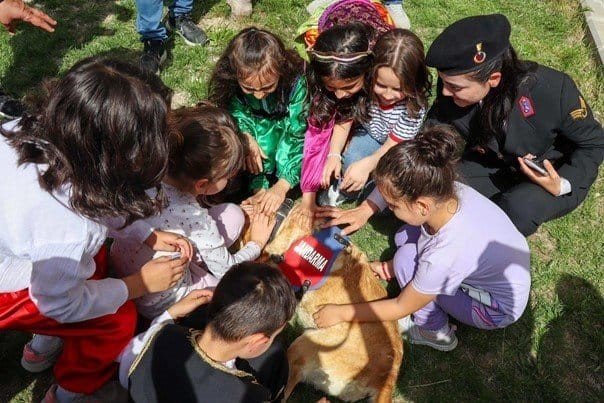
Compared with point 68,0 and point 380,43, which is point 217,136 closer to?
point 380,43

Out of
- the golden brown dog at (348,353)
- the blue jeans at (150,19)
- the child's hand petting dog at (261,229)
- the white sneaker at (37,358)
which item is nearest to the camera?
the golden brown dog at (348,353)

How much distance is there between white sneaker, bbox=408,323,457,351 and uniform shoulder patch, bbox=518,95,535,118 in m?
1.38

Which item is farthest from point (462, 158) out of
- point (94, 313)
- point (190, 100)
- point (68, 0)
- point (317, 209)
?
point (68, 0)

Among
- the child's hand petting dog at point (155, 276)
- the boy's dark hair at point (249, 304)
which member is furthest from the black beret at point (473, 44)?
the child's hand petting dog at point (155, 276)

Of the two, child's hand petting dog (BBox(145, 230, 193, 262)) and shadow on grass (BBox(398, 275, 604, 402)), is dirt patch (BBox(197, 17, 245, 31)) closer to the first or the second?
child's hand petting dog (BBox(145, 230, 193, 262))

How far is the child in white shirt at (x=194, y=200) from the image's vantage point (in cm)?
235

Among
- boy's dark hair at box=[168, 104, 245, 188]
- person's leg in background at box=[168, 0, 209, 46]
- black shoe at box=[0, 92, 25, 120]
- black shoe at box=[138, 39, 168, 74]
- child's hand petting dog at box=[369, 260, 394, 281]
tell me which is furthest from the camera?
person's leg in background at box=[168, 0, 209, 46]

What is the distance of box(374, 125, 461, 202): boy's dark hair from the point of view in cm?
216

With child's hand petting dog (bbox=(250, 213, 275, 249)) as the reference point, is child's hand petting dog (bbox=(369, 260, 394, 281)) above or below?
below

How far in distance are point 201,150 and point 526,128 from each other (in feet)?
6.42

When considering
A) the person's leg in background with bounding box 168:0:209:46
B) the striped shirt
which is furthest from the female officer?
the person's leg in background with bounding box 168:0:209:46

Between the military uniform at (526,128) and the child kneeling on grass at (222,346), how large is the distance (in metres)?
1.61

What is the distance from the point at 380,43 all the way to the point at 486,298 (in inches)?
62.3

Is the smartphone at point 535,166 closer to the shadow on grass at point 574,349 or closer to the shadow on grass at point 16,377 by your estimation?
the shadow on grass at point 574,349
